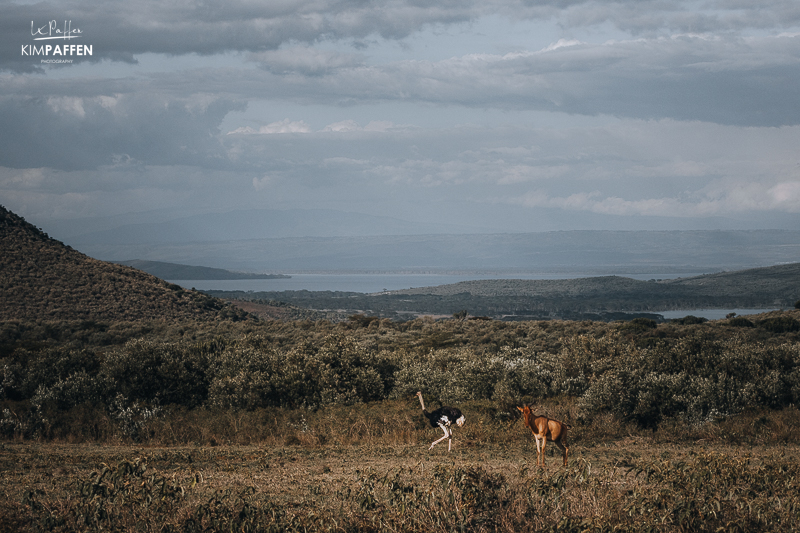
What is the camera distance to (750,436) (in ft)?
40.8

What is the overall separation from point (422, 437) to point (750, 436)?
6.36 metres

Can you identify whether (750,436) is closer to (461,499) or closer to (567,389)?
(567,389)

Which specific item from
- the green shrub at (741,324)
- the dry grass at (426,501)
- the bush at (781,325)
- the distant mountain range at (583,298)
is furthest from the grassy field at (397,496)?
the distant mountain range at (583,298)

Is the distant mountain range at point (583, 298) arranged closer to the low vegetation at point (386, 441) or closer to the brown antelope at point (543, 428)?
the low vegetation at point (386, 441)

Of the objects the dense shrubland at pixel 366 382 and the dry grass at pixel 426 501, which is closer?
the dry grass at pixel 426 501

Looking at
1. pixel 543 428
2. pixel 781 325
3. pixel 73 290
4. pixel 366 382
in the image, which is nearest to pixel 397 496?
pixel 543 428

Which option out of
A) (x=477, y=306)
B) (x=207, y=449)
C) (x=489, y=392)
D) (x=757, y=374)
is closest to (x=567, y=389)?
(x=489, y=392)

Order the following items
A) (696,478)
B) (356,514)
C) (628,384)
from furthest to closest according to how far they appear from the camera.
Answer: (628,384) → (696,478) → (356,514)

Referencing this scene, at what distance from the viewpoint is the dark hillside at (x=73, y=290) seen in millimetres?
46094

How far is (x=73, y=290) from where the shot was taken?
162 feet

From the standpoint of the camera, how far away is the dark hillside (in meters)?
46.1

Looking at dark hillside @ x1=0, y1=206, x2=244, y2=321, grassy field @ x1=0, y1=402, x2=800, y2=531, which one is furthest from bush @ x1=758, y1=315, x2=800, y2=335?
dark hillside @ x1=0, y1=206, x2=244, y2=321

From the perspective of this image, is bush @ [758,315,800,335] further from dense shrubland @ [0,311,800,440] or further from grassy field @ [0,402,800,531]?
grassy field @ [0,402,800,531]

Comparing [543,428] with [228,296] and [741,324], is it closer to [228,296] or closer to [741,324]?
[741,324]
